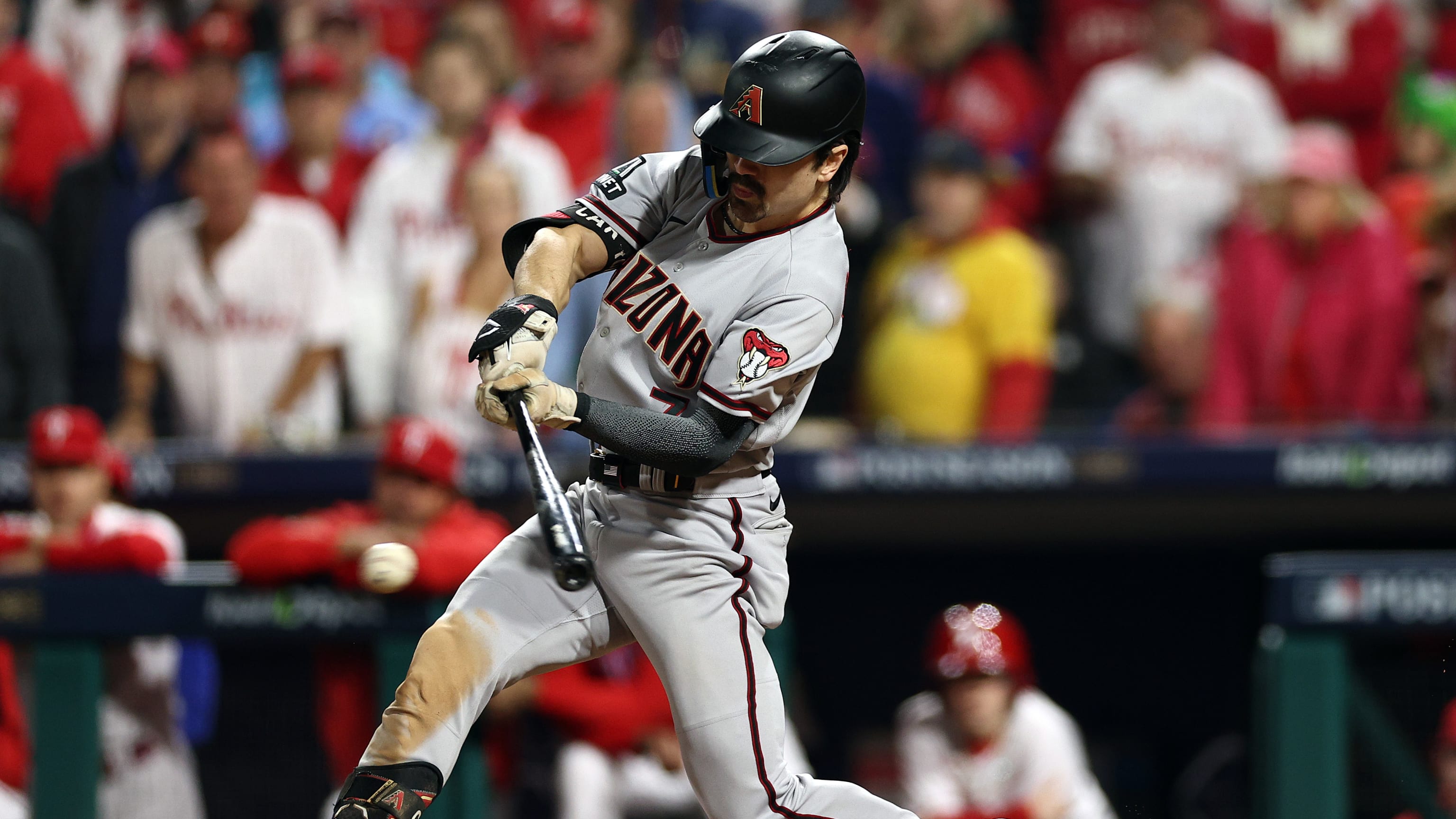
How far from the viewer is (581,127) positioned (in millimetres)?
5945

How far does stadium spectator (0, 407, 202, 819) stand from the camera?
4125 mm

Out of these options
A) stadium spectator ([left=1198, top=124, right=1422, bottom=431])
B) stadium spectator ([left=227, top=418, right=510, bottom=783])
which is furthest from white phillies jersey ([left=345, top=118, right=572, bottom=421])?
stadium spectator ([left=1198, top=124, right=1422, bottom=431])

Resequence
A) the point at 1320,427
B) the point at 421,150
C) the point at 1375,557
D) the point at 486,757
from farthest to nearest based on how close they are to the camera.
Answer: the point at 421,150 < the point at 1320,427 < the point at 486,757 < the point at 1375,557

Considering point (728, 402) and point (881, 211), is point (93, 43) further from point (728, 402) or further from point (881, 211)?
point (728, 402)

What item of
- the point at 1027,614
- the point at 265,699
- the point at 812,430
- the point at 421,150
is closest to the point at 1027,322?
the point at 812,430

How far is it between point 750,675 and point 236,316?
3.29 meters

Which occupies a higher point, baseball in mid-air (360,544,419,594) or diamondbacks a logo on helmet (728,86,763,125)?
diamondbacks a logo on helmet (728,86,763,125)

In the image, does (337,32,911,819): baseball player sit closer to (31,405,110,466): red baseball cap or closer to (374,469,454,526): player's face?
(374,469,454,526): player's face

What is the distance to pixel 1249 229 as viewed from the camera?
18.1ft

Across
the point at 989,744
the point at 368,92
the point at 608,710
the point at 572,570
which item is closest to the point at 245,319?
the point at 368,92

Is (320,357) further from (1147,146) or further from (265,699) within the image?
(1147,146)

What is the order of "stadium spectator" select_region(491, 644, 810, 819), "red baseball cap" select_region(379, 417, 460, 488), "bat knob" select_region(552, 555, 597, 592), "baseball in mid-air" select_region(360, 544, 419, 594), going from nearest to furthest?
1. "bat knob" select_region(552, 555, 597, 592)
2. "baseball in mid-air" select_region(360, 544, 419, 594)
3. "red baseball cap" select_region(379, 417, 460, 488)
4. "stadium spectator" select_region(491, 644, 810, 819)

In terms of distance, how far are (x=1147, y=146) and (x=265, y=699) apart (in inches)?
130

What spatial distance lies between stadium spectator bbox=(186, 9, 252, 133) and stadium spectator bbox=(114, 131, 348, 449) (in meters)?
0.34
